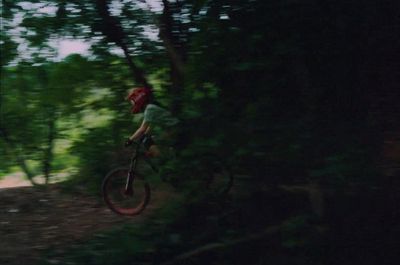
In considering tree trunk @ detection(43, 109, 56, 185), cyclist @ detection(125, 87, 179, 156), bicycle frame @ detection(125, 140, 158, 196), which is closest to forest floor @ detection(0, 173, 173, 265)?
tree trunk @ detection(43, 109, 56, 185)

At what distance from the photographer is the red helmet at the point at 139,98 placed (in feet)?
23.0

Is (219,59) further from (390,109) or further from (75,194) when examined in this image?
→ (75,194)

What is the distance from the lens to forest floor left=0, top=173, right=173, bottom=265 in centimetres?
659

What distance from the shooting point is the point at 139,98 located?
709 centimetres

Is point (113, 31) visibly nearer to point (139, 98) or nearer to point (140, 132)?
point (139, 98)

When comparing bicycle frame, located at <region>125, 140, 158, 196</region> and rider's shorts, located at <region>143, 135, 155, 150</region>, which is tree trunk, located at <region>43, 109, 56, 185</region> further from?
rider's shorts, located at <region>143, 135, 155, 150</region>

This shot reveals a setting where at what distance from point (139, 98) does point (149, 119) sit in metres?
1.17

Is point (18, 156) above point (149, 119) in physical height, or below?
below

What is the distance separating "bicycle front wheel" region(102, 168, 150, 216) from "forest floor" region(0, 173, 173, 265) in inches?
4.9

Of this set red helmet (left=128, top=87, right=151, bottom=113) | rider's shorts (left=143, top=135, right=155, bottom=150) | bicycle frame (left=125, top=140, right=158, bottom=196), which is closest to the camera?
rider's shorts (left=143, top=135, right=155, bottom=150)

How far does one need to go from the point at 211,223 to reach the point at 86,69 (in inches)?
110

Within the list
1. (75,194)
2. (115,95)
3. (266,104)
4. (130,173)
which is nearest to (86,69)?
(115,95)

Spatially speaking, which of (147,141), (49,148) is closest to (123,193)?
(147,141)

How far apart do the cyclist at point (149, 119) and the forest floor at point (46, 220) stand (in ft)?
2.56
